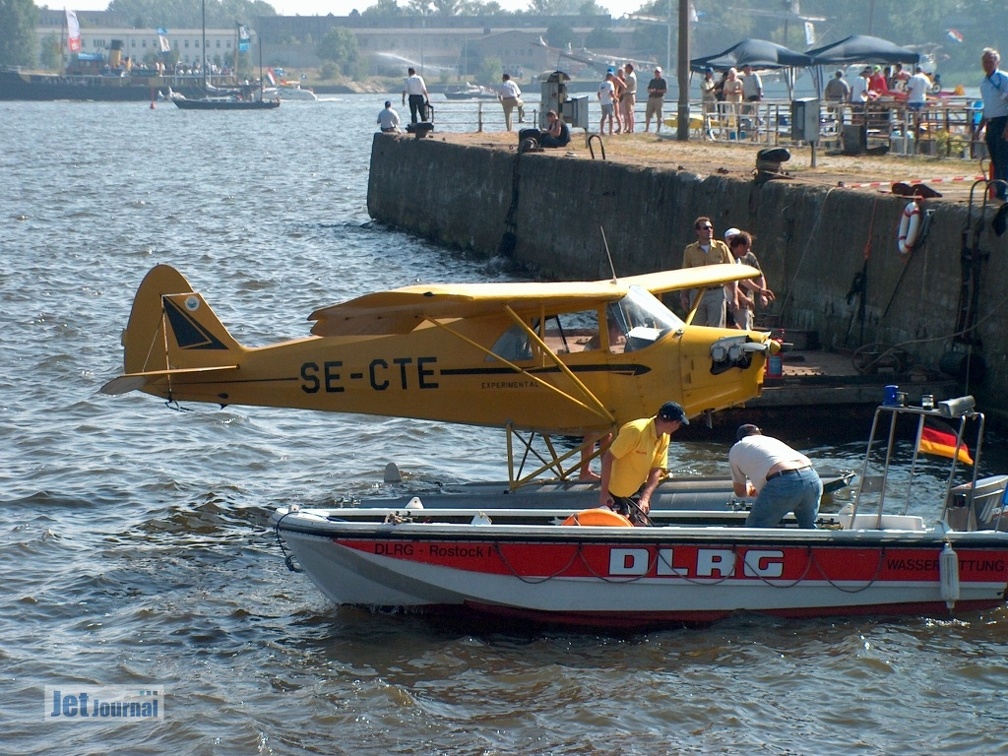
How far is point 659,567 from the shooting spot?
1021 cm

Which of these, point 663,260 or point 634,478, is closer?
point 634,478

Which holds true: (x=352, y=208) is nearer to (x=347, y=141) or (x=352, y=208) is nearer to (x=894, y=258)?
(x=894, y=258)

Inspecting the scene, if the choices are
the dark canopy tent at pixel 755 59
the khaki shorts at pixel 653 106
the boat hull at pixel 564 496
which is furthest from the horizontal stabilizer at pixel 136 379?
the dark canopy tent at pixel 755 59

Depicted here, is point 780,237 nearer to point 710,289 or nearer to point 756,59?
point 710,289

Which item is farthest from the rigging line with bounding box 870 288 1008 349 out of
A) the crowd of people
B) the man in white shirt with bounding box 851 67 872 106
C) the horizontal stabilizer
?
the crowd of people

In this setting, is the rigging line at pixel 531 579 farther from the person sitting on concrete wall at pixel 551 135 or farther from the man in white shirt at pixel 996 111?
the person sitting on concrete wall at pixel 551 135

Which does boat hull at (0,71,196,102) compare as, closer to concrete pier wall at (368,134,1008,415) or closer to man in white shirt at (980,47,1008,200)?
concrete pier wall at (368,134,1008,415)

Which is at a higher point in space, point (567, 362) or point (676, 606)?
point (567, 362)

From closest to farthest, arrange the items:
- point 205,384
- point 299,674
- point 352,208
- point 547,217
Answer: point 299,674, point 205,384, point 547,217, point 352,208

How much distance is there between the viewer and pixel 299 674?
393 inches

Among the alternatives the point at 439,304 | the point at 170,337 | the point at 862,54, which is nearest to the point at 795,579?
the point at 439,304

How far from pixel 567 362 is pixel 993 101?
7.43 metres

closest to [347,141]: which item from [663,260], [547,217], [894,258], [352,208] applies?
[352,208]

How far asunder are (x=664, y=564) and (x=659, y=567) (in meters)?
0.04
